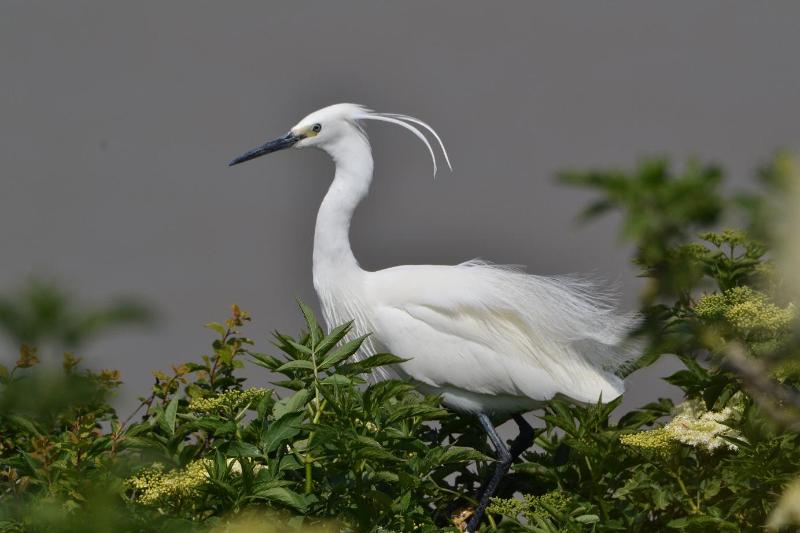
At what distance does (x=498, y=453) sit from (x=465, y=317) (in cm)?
43

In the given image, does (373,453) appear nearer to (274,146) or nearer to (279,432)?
(279,432)

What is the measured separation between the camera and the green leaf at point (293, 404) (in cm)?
228

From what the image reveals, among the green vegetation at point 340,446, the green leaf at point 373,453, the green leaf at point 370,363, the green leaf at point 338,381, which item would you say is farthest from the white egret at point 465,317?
the green leaf at point 373,453

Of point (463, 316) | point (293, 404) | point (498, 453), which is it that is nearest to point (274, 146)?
point (463, 316)

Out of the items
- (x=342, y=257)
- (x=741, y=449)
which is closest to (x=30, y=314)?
(x=741, y=449)

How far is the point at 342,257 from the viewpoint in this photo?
138 inches

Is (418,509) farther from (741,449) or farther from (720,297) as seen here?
(720,297)

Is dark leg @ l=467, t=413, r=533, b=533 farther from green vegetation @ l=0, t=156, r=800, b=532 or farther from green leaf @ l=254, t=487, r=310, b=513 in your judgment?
green leaf @ l=254, t=487, r=310, b=513

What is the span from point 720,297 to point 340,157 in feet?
6.05

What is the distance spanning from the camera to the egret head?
3.47 metres

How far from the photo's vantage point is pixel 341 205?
3461mm

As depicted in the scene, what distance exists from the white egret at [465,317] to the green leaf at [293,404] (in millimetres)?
980

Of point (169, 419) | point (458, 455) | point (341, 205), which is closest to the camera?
point (169, 419)

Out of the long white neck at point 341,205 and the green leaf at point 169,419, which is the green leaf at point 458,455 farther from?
the long white neck at point 341,205
